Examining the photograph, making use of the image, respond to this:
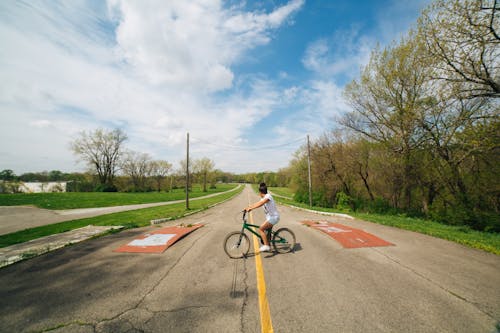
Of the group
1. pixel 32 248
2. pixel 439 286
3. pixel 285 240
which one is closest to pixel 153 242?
pixel 32 248

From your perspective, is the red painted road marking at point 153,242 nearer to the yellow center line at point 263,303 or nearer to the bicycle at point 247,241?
the bicycle at point 247,241

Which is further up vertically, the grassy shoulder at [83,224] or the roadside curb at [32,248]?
the roadside curb at [32,248]

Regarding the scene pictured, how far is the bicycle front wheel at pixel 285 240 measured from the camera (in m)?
5.62

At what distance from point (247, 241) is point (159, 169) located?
6409 cm

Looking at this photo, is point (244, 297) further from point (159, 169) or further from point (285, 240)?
point (159, 169)

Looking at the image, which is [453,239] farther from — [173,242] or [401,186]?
[401,186]

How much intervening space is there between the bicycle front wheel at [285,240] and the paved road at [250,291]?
0.34m

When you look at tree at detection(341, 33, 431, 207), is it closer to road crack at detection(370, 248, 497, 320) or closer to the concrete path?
road crack at detection(370, 248, 497, 320)

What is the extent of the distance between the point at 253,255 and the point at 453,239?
24.2 feet

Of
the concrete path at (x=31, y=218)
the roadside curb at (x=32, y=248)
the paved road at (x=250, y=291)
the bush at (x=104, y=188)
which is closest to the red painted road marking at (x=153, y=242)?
the paved road at (x=250, y=291)

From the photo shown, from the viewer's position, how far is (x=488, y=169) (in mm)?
12445

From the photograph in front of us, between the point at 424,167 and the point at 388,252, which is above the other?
the point at 424,167

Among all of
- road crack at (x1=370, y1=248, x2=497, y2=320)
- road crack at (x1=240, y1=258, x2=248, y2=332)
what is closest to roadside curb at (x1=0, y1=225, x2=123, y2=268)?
road crack at (x1=240, y1=258, x2=248, y2=332)

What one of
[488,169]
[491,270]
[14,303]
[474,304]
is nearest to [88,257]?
[14,303]
